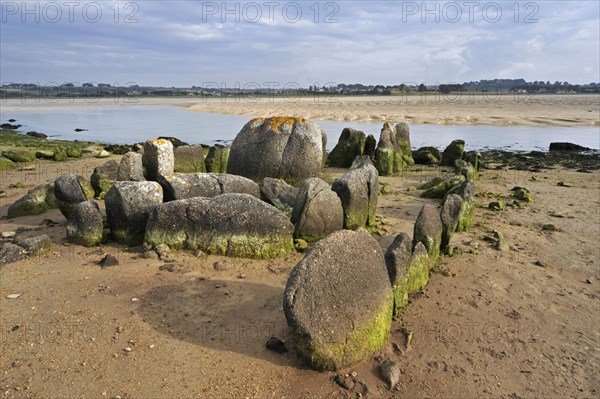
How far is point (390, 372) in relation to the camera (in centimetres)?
447

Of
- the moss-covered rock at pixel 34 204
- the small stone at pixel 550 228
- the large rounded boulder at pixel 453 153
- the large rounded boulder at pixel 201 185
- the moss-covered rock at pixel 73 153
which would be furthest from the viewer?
the moss-covered rock at pixel 73 153

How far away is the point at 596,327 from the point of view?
5535 mm

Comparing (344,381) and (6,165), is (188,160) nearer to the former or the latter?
(6,165)

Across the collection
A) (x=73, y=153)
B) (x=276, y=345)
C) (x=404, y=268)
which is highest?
(x=73, y=153)

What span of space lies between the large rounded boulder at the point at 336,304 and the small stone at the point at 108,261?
3.30 meters

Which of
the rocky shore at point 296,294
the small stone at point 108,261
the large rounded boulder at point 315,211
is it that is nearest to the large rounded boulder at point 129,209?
the rocky shore at point 296,294

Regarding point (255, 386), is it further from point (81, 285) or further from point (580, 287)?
point (580, 287)

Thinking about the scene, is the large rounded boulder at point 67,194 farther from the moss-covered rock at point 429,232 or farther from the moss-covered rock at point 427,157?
the moss-covered rock at point 427,157

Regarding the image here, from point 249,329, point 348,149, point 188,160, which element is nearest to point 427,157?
point 348,149

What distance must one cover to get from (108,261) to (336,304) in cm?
373

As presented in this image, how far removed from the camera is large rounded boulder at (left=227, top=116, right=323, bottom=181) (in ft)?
36.3

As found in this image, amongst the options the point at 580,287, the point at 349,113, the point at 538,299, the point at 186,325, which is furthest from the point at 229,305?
the point at 349,113

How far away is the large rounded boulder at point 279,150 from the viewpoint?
1106 cm

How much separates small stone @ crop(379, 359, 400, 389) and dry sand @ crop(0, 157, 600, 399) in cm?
7
